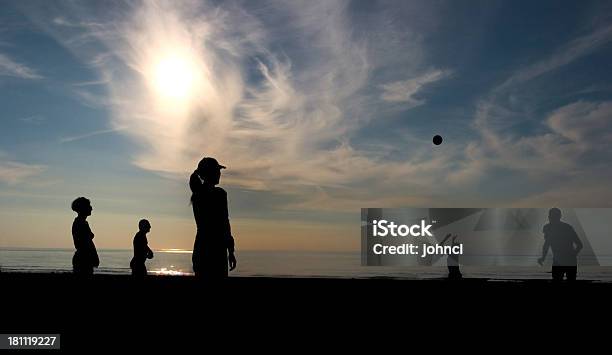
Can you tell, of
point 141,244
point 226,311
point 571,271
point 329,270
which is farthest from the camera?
point 329,270

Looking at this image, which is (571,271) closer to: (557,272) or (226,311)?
(557,272)

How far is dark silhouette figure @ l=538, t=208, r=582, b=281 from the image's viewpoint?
11.9m

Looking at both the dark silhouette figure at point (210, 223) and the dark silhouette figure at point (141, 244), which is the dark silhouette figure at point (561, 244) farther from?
the dark silhouette figure at point (141, 244)

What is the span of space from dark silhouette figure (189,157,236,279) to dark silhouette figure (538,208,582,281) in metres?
8.34

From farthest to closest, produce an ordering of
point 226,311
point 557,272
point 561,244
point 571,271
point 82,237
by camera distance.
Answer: point 557,272, point 571,271, point 561,244, point 82,237, point 226,311

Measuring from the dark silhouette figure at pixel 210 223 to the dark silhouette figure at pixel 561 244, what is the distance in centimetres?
834

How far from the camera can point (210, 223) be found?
6.20m

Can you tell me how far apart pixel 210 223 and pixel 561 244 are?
8.95m

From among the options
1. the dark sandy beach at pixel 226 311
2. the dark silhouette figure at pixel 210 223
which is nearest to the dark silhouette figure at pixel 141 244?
the dark sandy beach at pixel 226 311

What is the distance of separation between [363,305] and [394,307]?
2.04ft

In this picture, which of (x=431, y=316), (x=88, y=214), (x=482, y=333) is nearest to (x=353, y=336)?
(x=482, y=333)

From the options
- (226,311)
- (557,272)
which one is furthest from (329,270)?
(226,311)

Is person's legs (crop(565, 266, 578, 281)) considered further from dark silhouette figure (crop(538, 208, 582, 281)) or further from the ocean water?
the ocean water

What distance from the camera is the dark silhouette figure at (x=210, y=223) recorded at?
613 cm
